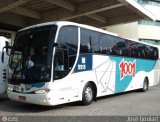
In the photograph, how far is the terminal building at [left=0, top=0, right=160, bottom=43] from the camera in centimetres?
1922

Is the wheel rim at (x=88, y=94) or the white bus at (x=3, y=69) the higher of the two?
the white bus at (x=3, y=69)

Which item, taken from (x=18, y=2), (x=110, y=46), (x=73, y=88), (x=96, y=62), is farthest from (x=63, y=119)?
(x=18, y=2)

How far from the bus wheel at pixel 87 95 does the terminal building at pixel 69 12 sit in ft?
25.4

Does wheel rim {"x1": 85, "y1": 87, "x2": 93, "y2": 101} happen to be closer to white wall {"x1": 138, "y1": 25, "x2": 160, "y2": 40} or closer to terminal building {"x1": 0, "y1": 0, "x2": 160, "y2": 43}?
terminal building {"x1": 0, "y1": 0, "x2": 160, "y2": 43}

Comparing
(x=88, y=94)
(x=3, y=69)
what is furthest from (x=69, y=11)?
(x=88, y=94)

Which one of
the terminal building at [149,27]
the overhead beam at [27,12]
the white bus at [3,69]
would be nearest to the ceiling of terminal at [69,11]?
the overhead beam at [27,12]

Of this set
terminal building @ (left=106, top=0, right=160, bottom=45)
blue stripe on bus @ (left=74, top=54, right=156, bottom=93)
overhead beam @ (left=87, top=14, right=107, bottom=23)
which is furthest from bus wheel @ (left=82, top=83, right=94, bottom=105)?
terminal building @ (left=106, top=0, right=160, bottom=45)

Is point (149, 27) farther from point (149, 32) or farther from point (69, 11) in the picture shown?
point (69, 11)

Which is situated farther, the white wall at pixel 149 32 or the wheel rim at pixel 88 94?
the white wall at pixel 149 32

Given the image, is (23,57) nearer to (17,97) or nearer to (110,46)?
(17,97)

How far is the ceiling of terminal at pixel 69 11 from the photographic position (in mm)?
19156

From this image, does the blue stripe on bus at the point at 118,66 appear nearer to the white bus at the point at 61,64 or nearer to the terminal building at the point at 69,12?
the white bus at the point at 61,64

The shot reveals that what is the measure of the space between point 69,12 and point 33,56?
1152 cm

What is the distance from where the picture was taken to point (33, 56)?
1016 cm
